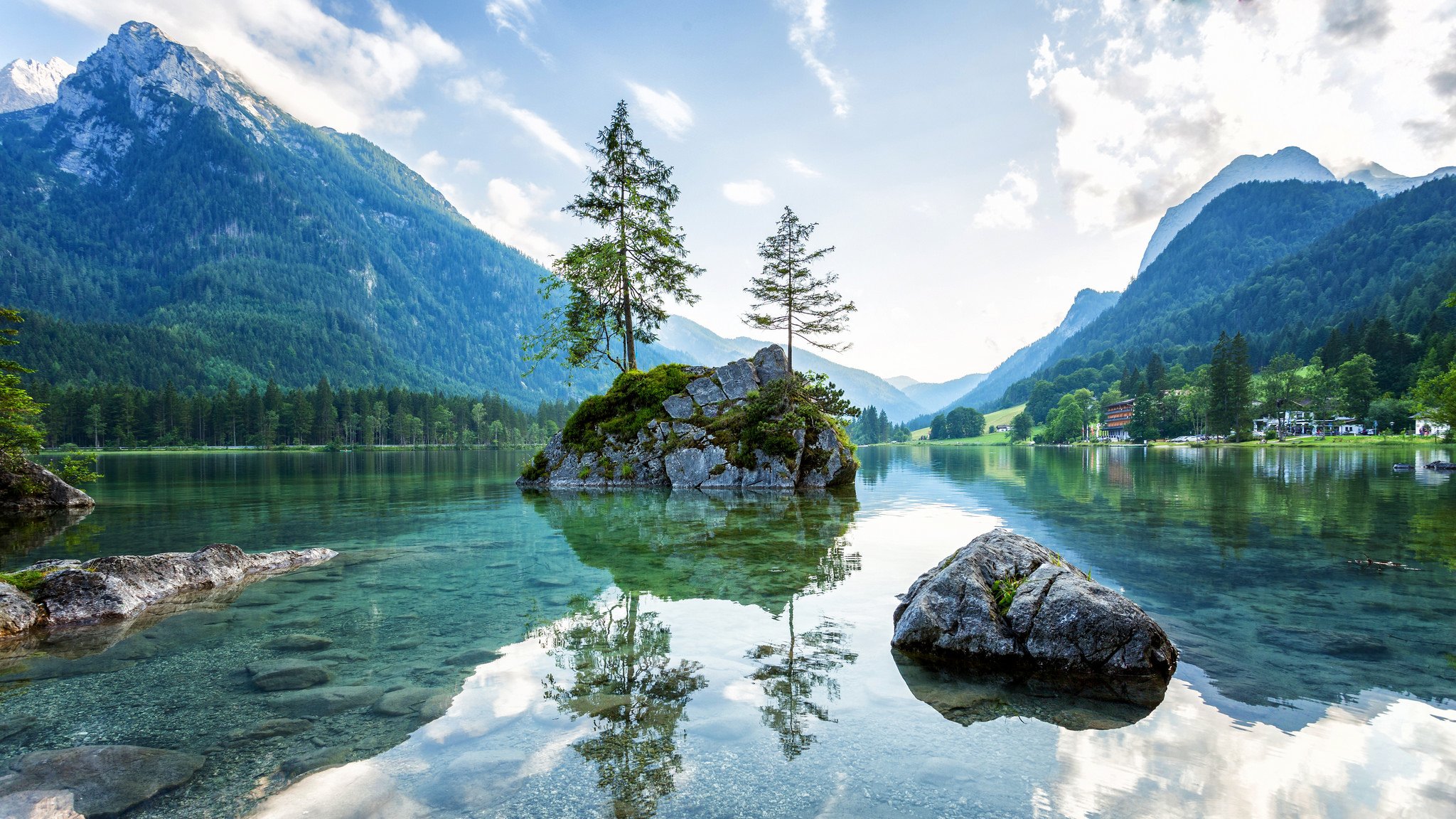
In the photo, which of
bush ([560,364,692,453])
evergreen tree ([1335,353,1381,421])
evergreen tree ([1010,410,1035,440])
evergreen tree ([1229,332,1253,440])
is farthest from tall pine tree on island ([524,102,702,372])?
evergreen tree ([1010,410,1035,440])

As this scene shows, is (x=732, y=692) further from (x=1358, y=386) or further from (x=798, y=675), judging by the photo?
(x=1358, y=386)

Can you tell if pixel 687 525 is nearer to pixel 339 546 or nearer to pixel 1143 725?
pixel 339 546

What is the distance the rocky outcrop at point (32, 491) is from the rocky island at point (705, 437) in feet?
62.8

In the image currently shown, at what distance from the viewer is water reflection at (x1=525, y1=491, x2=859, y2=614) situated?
12.0 meters

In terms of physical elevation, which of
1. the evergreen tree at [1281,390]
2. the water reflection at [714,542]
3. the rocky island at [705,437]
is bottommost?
the water reflection at [714,542]

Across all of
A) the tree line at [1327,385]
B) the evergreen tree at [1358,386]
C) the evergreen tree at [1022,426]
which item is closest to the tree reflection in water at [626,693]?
the tree line at [1327,385]

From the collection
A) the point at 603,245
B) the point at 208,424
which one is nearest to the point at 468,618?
the point at 603,245

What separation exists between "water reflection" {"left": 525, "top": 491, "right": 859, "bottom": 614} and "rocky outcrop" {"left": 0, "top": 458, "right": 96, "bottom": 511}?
18306mm

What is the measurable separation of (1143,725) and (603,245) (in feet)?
123

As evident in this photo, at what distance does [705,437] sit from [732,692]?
29213 mm

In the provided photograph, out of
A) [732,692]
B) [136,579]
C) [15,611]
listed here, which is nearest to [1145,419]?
[732,692]

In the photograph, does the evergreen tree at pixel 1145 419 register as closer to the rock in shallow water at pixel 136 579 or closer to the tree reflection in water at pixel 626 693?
the tree reflection in water at pixel 626 693

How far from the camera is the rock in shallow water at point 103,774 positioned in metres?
4.71

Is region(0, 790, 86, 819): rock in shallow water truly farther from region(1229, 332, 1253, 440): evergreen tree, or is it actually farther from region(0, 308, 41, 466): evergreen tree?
region(1229, 332, 1253, 440): evergreen tree
